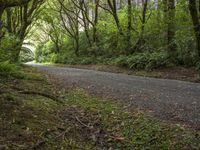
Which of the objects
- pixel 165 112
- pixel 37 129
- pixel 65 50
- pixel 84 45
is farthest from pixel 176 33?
pixel 65 50

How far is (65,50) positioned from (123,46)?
58.9 ft

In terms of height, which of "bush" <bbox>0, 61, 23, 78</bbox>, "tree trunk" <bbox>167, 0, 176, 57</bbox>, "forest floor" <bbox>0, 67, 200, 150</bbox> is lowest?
"forest floor" <bbox>0, 67, 200, 150</bbox>

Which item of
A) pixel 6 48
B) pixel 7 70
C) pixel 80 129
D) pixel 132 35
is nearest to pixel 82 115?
pixel 80 129

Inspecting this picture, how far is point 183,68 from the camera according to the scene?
671 inches

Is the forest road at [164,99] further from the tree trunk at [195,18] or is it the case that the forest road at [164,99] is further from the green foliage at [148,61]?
the green foliage at [148,61]

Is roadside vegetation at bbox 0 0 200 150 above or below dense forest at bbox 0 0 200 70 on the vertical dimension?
below

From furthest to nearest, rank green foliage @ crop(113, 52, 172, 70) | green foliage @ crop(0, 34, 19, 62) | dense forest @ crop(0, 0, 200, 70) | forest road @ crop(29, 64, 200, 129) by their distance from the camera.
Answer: green foliage @ crop(113, 52, 172, 70) → dense forest @ crop(0, 0, 200, 70) → green foliage @ crop(0, 34, 19, 62) → forest road @ crop(29, 64, 200, 129)

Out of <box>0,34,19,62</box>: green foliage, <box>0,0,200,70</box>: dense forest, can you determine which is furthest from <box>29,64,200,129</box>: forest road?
<box>0,0,200,70</box>: dense forest

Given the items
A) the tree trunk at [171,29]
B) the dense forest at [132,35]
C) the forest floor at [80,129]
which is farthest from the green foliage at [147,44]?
the forest floor at [80,129]

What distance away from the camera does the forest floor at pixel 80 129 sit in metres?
5.06

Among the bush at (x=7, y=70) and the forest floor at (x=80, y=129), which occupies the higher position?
the bush at (x=7, y=70)

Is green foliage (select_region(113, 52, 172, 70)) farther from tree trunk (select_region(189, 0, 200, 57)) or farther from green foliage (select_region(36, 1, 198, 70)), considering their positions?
tree trunk (select_region(189, 0, 200, 57))

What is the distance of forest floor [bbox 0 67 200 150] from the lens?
199 inches

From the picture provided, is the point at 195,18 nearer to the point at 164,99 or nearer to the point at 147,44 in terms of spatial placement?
the point at 147,44
